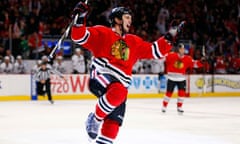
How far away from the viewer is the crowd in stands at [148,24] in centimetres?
1636

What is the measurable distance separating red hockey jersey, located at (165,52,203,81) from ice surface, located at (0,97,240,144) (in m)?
0.85

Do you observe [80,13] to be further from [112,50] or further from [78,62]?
[78,62]

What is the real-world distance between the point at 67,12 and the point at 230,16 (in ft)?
26.3

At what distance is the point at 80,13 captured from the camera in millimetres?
4879

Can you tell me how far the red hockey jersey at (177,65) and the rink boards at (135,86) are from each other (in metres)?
5.25

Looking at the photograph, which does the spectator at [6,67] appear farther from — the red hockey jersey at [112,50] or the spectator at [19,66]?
the red hockey jersey at [112,50]

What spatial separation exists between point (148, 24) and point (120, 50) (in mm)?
15665

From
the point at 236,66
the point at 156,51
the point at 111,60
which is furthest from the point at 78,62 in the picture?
the point at 111,60

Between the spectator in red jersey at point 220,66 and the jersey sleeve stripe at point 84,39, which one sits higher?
the jersey sleeve stripe at point 84,39

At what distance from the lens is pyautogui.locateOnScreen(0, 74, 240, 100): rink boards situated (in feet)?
51.7

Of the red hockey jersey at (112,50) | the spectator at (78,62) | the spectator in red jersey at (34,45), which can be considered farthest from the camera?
the spectator at (78,62)

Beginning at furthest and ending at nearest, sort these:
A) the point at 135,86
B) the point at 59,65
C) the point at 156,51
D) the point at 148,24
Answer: the point at 148,24 → the point at 135,86 → the point at 59,65 → the point at 156,51

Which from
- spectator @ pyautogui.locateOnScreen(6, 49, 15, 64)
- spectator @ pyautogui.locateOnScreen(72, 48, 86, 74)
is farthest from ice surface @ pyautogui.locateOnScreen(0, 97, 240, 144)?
spectator @ pyautogui.locateOnScreen(72, 48, 86, 74)

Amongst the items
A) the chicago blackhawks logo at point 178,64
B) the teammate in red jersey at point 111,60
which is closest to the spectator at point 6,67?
the chicago blackhawks logo at point 178,64
